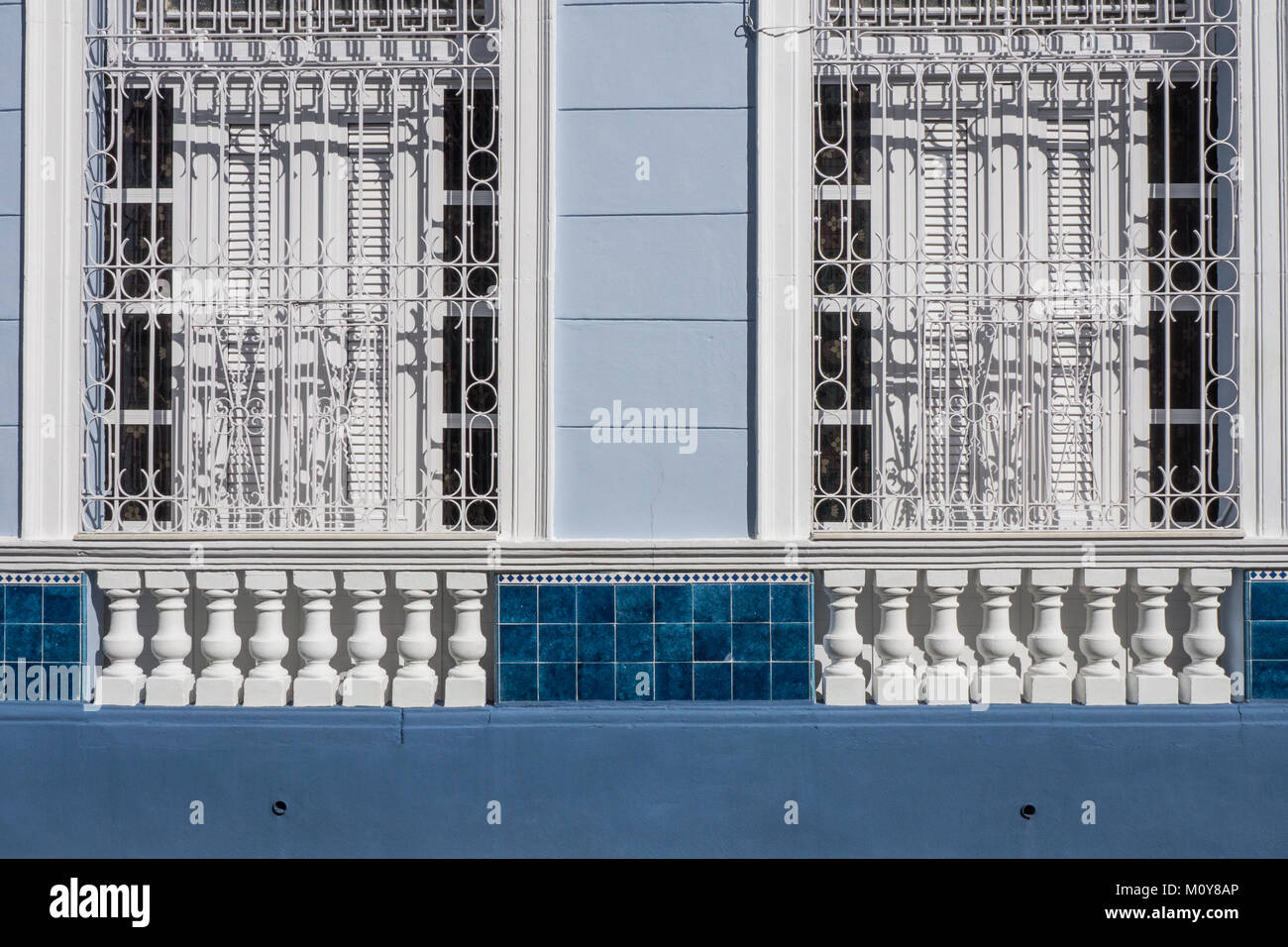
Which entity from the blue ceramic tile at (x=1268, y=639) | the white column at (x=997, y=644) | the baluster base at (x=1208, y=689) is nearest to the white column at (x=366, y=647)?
the white column at (x=997, y=644)

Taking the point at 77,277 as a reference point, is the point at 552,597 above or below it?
below

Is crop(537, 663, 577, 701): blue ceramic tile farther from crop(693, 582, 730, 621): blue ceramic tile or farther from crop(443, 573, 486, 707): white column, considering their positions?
crop(693, 582, 730, 621): blue ceramic tile

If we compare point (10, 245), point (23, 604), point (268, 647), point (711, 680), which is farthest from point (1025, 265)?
point (23, 604)

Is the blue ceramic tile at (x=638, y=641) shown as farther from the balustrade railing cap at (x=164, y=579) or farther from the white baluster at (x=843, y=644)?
the balustrade railing cap at (x=164, y=579)

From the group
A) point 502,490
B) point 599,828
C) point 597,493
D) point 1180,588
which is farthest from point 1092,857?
point 502,490

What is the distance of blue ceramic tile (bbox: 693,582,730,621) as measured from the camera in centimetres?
410

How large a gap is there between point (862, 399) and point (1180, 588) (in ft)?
4.40

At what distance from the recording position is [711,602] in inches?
161

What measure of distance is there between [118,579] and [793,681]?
2.42 metres

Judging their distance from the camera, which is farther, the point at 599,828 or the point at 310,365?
the point at 310,365

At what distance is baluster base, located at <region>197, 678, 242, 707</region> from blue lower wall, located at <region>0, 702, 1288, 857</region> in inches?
4.7

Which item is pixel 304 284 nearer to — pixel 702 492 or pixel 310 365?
pixel 310 365

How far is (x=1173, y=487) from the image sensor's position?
4.28 meters

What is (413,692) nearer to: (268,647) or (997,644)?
(268,647)
